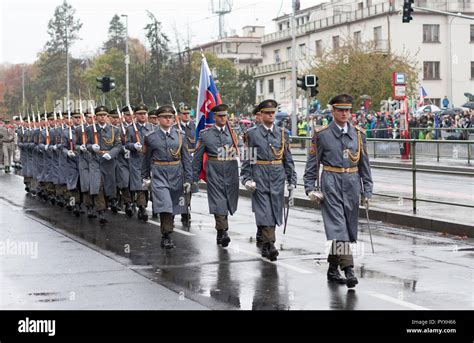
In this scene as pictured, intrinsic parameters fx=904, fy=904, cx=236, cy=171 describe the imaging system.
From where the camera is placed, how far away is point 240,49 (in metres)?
124

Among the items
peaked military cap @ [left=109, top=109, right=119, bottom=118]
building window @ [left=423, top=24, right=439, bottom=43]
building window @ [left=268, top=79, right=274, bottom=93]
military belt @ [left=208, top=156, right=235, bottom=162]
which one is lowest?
military belt @ [left=208, top=156, right=235, bottom=162]

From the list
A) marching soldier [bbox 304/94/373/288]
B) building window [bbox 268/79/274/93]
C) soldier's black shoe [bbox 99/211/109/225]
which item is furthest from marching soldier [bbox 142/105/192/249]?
building window [bbox 268/79/274/93]

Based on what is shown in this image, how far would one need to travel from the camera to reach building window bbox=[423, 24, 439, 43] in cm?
7000

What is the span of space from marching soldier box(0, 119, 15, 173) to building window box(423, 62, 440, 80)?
42.3 m

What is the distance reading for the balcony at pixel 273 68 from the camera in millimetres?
85438

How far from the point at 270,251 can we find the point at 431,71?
61374 millimetres

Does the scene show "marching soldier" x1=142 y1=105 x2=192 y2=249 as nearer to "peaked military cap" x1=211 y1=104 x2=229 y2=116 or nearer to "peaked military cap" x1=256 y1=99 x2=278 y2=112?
"peaked military cap" x1=211 y1=104 x2=229 y2=116

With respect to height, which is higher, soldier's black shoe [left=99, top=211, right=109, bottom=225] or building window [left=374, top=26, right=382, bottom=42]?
building window [left=374, top=26, right=382, bottom=42]

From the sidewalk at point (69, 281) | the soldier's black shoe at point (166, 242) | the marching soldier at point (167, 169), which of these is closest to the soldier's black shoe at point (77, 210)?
the sidewalk at point (69, 281)

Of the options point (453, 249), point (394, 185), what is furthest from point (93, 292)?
point (394, 185)

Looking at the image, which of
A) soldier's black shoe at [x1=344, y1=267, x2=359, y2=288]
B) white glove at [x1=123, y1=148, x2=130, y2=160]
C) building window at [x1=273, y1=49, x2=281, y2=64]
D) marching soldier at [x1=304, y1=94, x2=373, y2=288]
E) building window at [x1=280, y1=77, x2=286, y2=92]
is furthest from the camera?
building window at [x1=273, y1=49, x2=281, y2=64]

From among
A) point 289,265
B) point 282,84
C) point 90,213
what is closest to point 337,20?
point 282,84

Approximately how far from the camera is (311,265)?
36.1ft
